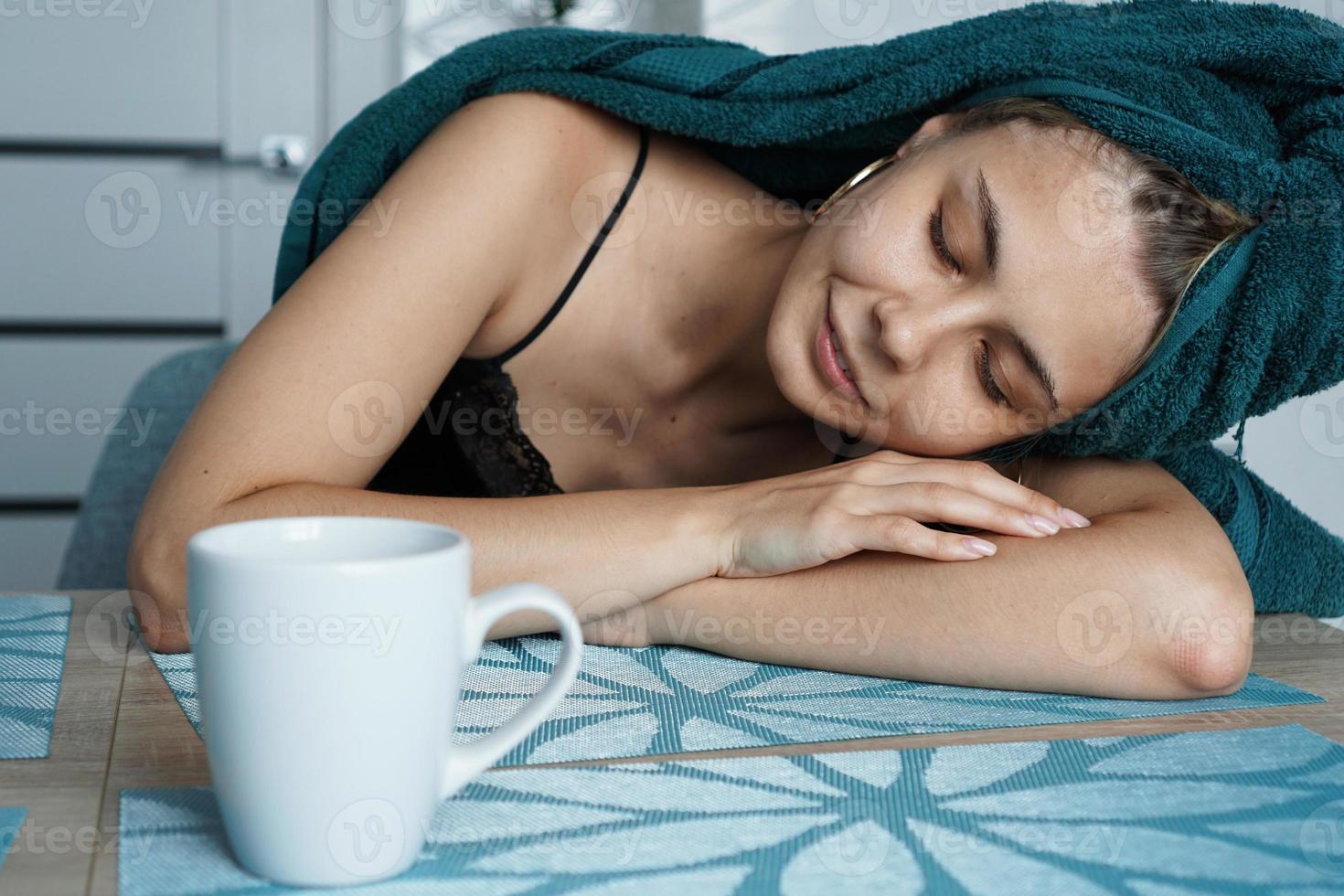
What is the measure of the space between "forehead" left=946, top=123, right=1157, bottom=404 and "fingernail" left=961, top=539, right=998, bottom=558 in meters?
0.17

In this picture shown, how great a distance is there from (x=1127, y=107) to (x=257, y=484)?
687 mm

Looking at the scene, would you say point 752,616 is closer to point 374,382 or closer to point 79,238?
point 374,382

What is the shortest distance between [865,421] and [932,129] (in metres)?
0.25

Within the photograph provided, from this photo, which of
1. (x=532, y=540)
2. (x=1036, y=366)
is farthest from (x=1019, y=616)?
(x=532, y=540)

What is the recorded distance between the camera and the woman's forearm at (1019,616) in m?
0.74

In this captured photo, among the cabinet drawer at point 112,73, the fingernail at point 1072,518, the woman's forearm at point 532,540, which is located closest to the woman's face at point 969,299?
the fingernail at point 1072,518

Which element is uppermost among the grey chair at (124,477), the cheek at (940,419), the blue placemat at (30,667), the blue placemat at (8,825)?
the cheek at (940,419)

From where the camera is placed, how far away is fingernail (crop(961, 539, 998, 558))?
803mm

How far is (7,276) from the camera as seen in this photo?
8.09 ft

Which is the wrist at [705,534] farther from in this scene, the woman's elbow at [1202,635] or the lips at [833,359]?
the woman's elbow at [1202,635]

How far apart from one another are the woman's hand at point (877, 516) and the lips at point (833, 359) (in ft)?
0.35

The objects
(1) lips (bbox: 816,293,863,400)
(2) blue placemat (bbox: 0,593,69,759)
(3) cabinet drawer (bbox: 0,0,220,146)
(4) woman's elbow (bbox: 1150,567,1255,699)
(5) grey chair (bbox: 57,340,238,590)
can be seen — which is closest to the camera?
(2) blue placemat (bbox: 0,593,69,759)

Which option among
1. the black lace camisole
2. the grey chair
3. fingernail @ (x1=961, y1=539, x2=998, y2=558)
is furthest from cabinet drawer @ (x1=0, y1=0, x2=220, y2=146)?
fingernail @ (x1=961, y1=539, x2=998, y2=558)

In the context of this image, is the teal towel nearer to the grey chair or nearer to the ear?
the ear
